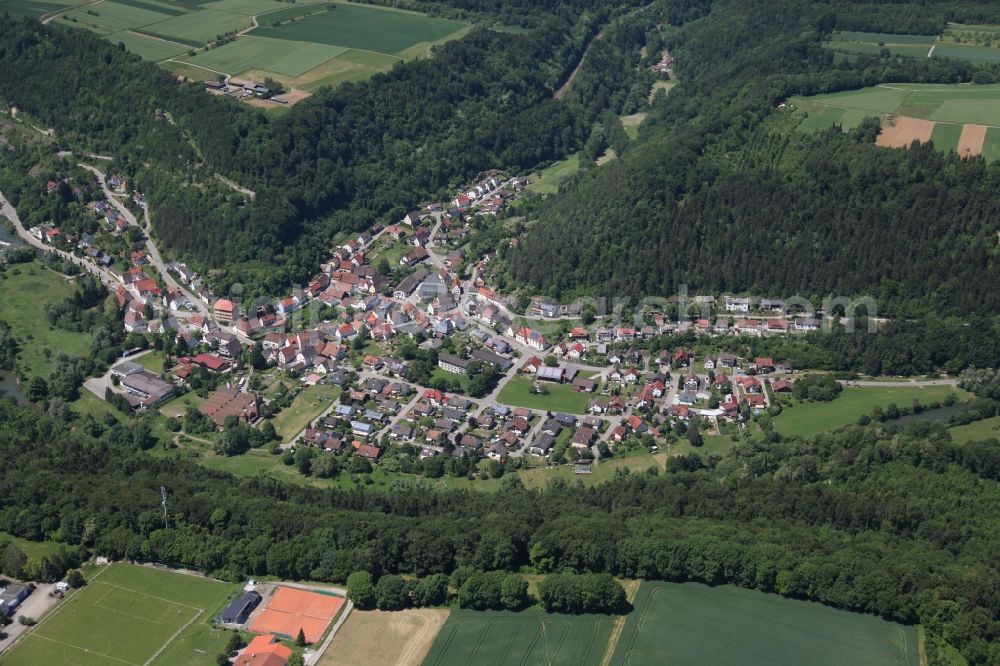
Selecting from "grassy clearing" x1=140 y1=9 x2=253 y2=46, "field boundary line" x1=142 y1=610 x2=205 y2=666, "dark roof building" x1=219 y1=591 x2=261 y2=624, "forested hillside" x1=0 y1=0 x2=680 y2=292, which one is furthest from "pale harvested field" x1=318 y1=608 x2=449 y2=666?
"grassy clearing" x1=140 y1=9 x2=253 y2=46

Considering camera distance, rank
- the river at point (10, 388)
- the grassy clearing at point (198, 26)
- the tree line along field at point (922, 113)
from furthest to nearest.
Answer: the grassy clearing at point (198, 26)
the tree line along field at point (922, 113)
the river at point (10, 388)

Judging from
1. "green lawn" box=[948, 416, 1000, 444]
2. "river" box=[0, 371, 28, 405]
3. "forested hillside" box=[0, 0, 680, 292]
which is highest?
"forested hillside" box=[0, 0, 680, 292]

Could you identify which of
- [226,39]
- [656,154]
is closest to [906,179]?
[656,154]

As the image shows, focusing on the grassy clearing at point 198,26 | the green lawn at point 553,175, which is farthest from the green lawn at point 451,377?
the grassy clearing at point 198,26

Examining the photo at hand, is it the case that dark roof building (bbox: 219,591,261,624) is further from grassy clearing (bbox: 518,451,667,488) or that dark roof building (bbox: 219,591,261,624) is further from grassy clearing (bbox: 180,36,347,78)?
grassy clearing (bbox: 180,36,347,78)

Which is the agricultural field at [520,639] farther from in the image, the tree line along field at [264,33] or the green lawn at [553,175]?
the tree line along field at [264,33]

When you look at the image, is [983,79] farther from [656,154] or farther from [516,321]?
[516,321]

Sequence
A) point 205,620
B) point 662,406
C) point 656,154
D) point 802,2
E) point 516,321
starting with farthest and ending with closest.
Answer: point 802,2
point 656,154
point 516,321
point 662,406
point 205,620
